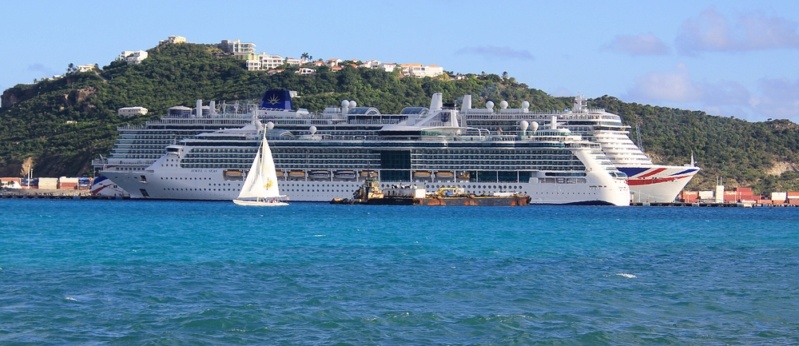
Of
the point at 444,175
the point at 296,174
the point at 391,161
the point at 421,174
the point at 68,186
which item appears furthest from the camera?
the point at 68,186

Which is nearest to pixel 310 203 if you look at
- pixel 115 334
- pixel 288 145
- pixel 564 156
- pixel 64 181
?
pixel 288 145

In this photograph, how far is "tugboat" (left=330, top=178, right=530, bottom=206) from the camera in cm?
9825

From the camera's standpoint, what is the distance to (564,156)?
10138 centimetres

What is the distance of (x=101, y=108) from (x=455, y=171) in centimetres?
8192

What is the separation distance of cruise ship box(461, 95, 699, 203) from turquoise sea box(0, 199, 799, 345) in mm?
52050

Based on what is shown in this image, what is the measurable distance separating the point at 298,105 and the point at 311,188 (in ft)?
189

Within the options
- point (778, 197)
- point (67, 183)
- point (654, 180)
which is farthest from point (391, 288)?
point (778, 197)

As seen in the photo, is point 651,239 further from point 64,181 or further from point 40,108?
point 40,108

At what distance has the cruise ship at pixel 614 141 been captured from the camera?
10712 centimetres

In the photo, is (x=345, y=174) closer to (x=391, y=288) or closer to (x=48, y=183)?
(x=48, y=183)

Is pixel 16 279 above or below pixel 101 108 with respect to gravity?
below

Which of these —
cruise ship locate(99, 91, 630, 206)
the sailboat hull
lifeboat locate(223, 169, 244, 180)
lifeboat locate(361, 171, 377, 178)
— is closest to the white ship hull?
cruise ship locate(99, 91, 630, 206)

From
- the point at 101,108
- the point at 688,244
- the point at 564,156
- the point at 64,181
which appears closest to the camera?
the point at 688,244

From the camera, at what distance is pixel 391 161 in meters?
106
